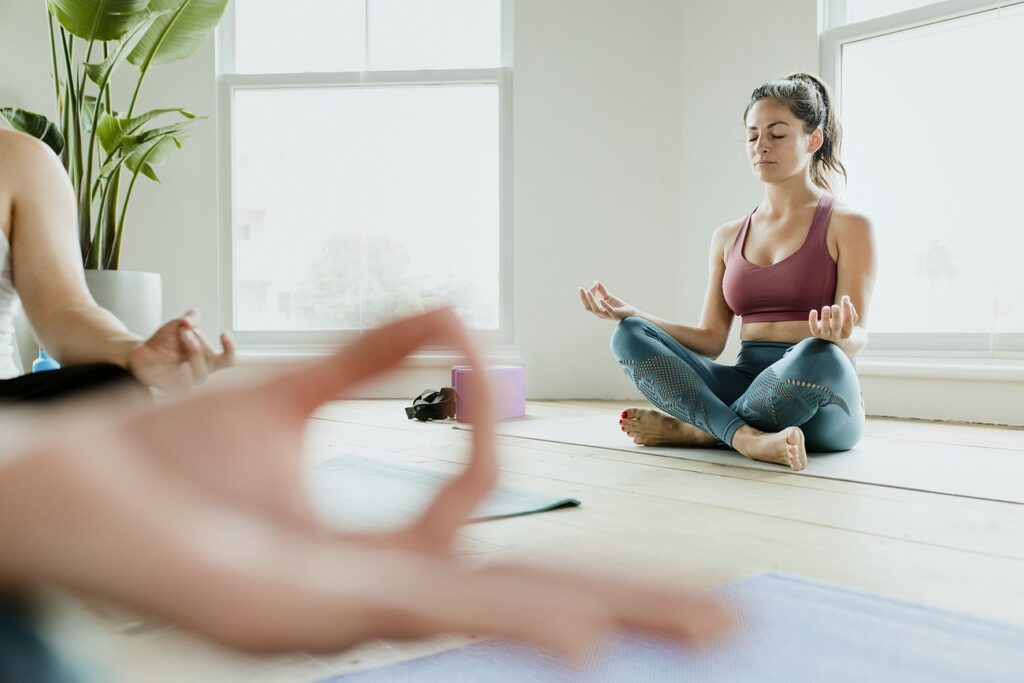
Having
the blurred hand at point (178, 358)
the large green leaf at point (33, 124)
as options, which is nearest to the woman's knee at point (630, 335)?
the blurred hand at point (178, 358)

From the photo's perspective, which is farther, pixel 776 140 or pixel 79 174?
pixel 79 174

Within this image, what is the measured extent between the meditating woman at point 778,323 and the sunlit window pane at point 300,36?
211 cm

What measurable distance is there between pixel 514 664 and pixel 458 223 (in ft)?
10.1

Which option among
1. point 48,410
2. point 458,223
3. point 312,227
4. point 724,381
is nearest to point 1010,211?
point 724,381

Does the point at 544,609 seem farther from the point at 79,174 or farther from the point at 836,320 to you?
the point at 79,174

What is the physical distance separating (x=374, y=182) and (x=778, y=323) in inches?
82.7

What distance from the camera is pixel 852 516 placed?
1302 millimetres

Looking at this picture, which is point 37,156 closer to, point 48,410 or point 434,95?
point 48,410

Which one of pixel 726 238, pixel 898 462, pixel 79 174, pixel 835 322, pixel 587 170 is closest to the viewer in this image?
pixel 835 322

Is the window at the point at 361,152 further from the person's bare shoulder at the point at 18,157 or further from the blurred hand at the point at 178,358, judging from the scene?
the blurred hand at the point at 178,358

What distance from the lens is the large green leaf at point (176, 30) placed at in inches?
111

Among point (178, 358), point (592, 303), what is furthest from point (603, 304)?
point (178, 358)

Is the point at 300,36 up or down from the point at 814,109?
up

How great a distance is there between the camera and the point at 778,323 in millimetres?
2039
